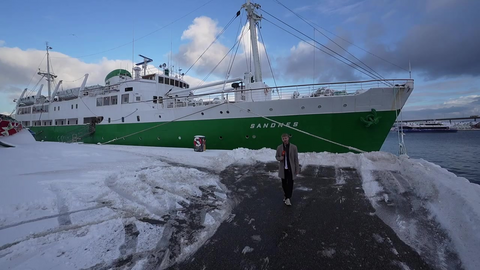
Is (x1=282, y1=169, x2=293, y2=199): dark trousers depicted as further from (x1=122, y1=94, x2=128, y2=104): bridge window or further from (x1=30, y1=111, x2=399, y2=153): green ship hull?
(x1=122, y1=94, x2=128, y2=104): bridge window

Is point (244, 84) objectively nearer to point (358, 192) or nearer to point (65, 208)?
point (358, 192)

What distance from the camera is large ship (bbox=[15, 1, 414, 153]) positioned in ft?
32.8

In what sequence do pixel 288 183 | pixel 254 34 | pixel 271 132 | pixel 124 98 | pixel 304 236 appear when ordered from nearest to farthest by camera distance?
pixel 304 236
pixel 288 183
pixel 271 132
pixel 254 34
pixel 124 98

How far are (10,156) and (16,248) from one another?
621 centimetres

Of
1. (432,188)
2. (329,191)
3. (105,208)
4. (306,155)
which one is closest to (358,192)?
(329,191)

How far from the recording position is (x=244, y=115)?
37.9 feet

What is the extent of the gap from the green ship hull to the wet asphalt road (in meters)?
5.50

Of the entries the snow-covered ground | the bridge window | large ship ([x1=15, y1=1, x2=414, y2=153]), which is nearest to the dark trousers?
the snow-covered ground

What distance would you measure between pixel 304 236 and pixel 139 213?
2738 mm

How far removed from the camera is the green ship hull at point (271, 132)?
10.1m

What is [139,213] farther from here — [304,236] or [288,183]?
[288,183]

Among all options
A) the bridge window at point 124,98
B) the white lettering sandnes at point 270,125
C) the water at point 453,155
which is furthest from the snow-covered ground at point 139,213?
the bridge window at point 124,98

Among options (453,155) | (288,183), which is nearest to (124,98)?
(288,183)

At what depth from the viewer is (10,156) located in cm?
652
